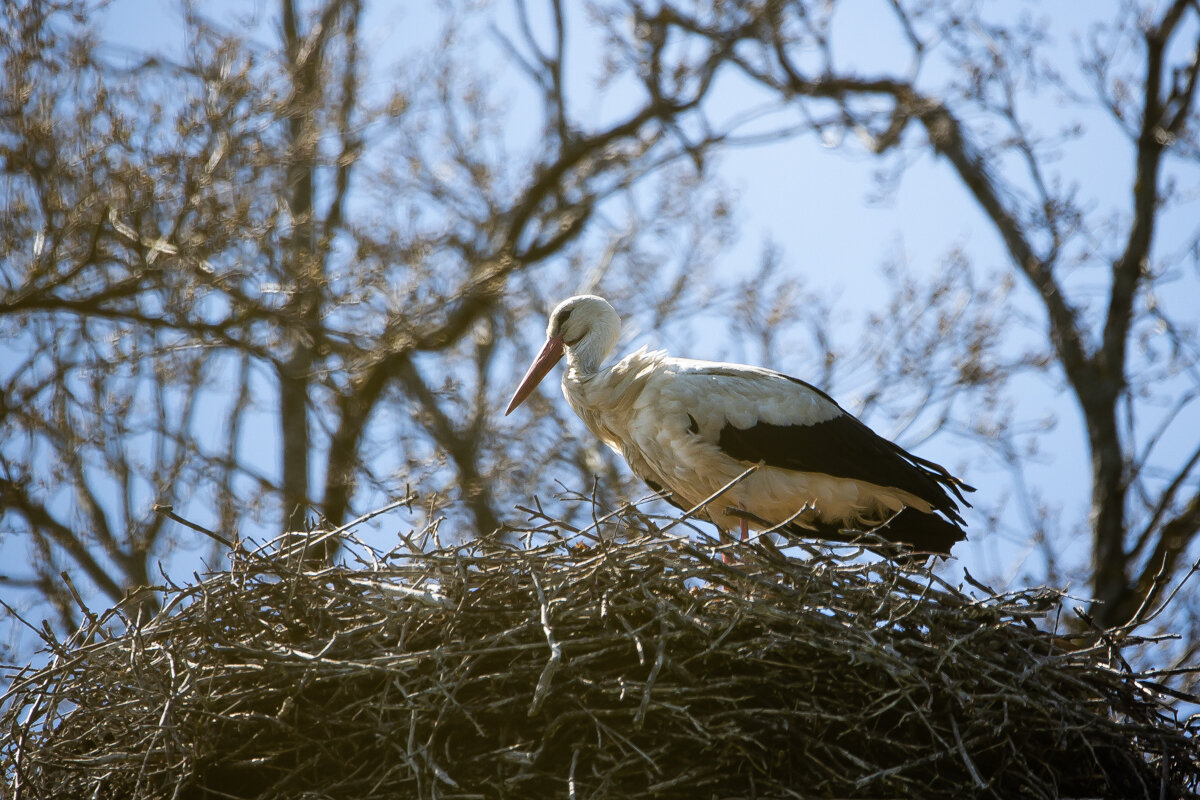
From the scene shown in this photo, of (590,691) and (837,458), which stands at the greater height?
(837,458)

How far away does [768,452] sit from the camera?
17.1ft

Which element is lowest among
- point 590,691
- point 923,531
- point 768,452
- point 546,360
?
point 590,691

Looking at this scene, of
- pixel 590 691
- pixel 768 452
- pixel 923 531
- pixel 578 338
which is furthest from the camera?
pixel 578 338

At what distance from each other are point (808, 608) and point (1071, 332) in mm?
7204

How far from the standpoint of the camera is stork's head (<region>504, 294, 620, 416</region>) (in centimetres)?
588

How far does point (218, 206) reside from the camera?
23.5ft

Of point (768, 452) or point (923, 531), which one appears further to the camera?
point (923, 531)

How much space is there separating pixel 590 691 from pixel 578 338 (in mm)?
2707

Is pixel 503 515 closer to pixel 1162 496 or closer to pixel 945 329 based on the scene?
pixel 945 329

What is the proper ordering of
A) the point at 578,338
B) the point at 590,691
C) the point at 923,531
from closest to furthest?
the point at 590,691
the point at 923,531
the point at 578,338

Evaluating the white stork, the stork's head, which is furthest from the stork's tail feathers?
the stork's head

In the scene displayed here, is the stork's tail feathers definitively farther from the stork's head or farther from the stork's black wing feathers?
the stork's head

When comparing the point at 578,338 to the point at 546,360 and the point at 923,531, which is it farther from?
the point at 923,531

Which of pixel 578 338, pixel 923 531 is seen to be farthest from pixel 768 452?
pixel 578 338
